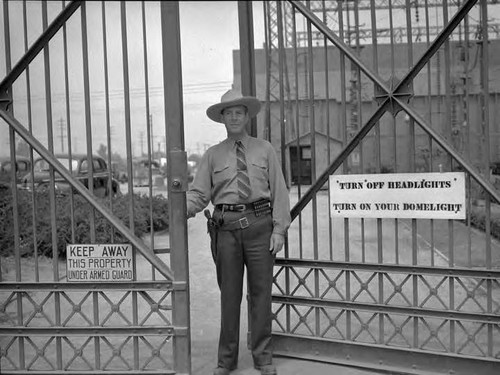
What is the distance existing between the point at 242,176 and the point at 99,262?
1.30m

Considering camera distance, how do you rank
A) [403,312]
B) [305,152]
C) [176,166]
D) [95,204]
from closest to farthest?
[176,166], [95,204], [403,312], [305,152]

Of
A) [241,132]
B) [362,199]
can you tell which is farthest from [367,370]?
[241,132]

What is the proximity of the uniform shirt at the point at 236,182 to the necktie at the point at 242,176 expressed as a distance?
0.03 meters

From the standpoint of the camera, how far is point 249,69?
4520mm

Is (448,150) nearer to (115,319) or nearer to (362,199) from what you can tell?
(362,199)

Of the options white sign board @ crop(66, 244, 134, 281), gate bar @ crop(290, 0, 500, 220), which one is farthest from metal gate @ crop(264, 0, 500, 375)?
white sign board @ crop(66, 244, 134, 281)

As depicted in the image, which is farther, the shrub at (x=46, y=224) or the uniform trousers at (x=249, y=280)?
the shrub at (x=46, y=224)

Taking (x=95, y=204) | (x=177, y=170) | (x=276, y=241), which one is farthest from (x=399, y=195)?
(x=95, y=204)

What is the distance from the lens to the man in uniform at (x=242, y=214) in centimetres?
401

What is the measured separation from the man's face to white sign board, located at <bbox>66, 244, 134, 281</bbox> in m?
1.21

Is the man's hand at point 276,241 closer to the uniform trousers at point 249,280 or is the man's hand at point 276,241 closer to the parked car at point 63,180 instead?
the uniform trousers at point 249,280

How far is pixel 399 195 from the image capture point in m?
4.03

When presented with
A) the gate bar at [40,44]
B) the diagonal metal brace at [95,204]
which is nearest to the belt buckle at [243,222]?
the diagonal metal brace at [95,204]

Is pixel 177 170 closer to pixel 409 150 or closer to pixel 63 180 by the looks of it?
Answer: pixel 409 150
